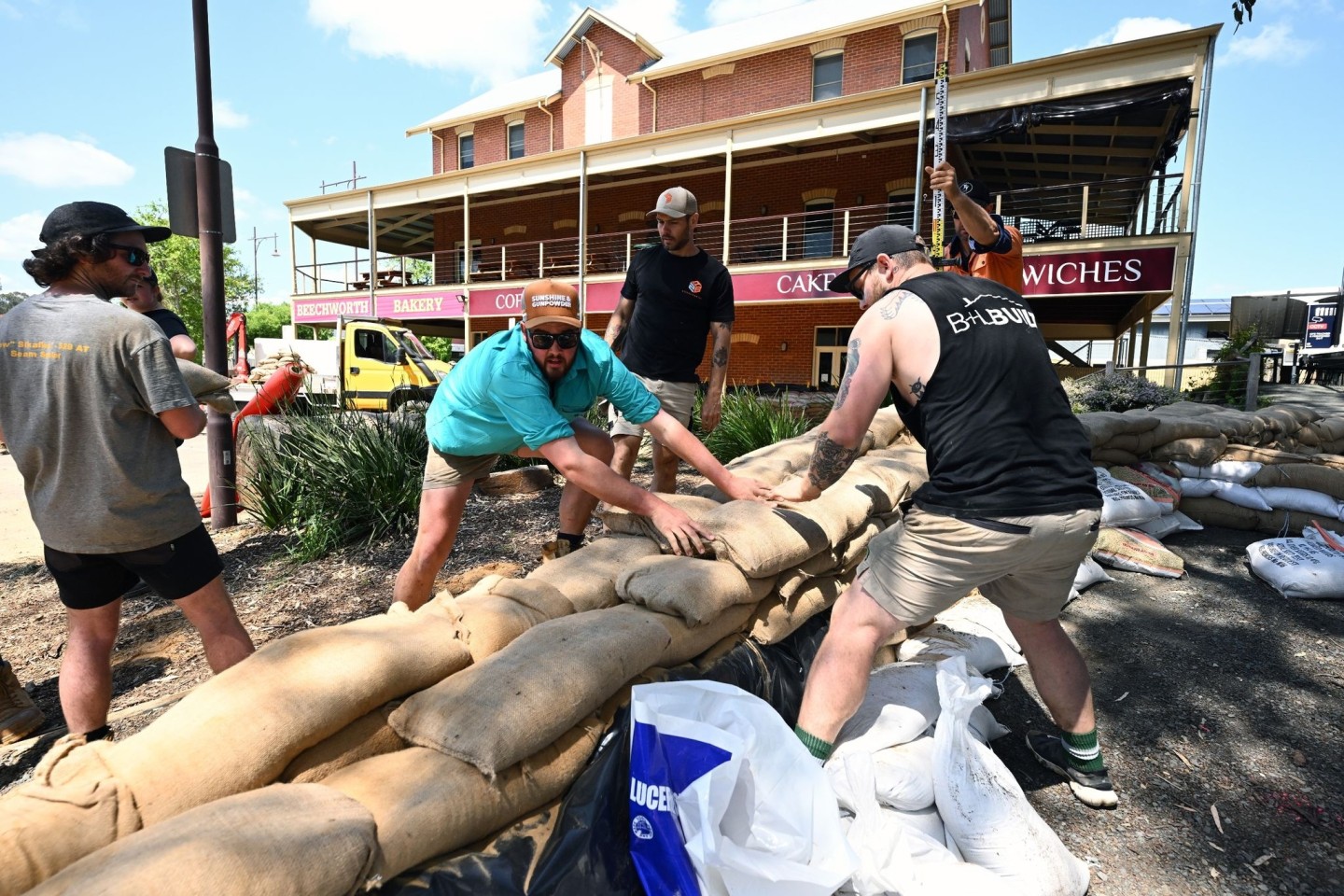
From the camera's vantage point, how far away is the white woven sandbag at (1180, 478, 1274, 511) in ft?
15.4

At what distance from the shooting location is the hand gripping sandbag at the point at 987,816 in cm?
166

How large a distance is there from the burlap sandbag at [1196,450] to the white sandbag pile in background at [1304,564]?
101 centimetres

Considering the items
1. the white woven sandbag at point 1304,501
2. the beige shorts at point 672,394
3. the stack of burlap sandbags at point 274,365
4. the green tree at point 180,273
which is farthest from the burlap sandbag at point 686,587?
the green tree at point 180,273

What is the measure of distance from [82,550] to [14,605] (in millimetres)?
2756

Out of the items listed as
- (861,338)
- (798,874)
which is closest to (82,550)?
(798,874)

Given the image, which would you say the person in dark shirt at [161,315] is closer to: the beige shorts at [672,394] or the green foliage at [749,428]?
the beige shorts at [672,394]

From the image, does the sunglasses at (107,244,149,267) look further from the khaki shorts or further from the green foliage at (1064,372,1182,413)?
the green foliage at (1064,372,1182,413)

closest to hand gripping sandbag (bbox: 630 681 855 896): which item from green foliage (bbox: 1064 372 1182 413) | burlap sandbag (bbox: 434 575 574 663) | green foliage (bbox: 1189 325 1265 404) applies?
burlap sandbag (bbox: 434 575 574 663)

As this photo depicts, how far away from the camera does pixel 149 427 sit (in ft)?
6.92

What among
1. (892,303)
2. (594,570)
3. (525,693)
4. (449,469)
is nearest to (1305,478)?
(892,303)

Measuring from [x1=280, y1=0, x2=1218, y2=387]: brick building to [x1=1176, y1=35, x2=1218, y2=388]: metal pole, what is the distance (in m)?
0.06

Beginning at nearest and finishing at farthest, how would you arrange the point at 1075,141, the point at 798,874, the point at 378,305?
the point at 798,874, the point at 1075,141, the point at 378,305

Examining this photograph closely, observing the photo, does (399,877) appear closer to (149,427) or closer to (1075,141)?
(149,427)

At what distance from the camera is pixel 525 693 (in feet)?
5.15
